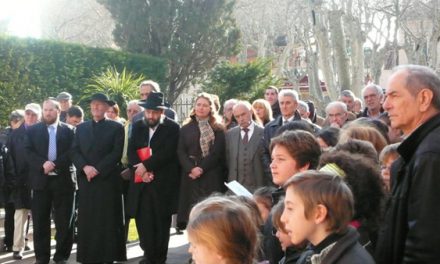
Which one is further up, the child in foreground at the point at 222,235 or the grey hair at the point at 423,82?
the grey hair at the point at 423,82

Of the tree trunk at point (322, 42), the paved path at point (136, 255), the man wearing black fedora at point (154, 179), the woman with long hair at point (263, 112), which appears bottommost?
the paved path at point (136, 255)

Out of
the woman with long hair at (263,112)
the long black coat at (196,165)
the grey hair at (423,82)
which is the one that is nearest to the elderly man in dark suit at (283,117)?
the long black coat at (196,165)

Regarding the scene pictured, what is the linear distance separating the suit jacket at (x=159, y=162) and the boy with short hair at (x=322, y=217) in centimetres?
569

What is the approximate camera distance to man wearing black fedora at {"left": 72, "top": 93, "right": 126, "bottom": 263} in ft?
28.9

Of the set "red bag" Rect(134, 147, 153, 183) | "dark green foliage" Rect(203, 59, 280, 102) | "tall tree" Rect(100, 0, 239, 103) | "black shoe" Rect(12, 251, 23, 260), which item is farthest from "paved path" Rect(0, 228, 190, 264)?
"tall tree" Rect(100, 0, 239, 103)

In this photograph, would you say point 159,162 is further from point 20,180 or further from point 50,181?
point 20,180

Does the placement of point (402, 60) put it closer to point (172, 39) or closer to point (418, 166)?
point (172, 39)

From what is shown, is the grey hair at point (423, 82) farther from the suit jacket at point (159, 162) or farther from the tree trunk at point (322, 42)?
the tree trunk at point (322, 42)

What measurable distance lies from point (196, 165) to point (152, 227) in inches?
39.8

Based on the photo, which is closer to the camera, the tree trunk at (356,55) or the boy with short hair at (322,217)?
the boy with short hair at (322,217)

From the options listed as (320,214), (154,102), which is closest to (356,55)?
(154,102)

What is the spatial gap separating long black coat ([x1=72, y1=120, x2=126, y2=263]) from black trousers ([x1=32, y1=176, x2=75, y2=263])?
0.35m

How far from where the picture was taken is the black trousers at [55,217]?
29.8ft

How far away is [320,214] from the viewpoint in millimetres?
3346
